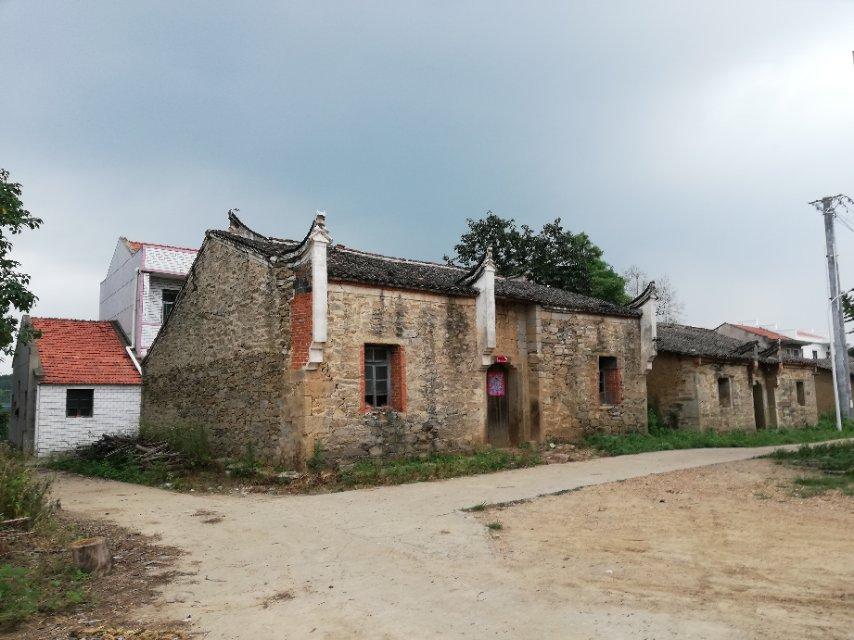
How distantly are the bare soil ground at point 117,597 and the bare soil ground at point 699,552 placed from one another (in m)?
3.14

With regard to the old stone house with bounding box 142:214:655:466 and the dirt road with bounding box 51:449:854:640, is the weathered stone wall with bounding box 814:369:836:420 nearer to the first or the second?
the old stone house with bounding box 142:214:655:466

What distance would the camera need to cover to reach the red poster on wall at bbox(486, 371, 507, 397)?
15953 mm

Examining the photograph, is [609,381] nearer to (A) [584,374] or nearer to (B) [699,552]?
(A) [584,374]

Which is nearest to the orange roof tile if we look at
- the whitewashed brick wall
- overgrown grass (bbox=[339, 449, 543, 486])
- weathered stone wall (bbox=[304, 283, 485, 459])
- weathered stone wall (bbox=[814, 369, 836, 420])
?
the whitewashed brick wall

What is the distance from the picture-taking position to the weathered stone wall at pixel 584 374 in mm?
16266

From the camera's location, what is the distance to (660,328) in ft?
82.8

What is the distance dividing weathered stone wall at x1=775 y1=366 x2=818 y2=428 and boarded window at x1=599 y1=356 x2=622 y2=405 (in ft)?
36.5

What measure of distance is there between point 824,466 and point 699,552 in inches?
263

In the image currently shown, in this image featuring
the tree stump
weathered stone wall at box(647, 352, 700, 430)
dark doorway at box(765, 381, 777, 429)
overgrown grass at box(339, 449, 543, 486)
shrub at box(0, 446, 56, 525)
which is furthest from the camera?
dark doorway at box(765, 381, 777, 429)

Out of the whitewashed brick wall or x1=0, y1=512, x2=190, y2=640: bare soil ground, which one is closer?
x1=0, y1=512, x2=190, y2=640: bare soil ground

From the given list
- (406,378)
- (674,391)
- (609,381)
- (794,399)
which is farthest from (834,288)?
(406,378)

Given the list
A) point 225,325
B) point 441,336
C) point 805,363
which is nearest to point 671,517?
point 441,336

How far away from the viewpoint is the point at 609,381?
59.2 ft

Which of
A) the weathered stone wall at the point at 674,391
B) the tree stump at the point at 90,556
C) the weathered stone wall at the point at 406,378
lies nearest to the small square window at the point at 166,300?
the weathered stone wall at the point at 406,378
